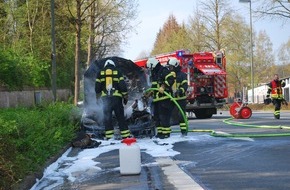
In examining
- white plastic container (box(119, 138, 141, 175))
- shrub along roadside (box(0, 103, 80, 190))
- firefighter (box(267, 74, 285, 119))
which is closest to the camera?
shrub along roadside (box(0, 103, 80, 190))

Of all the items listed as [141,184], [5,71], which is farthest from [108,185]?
[5,71]

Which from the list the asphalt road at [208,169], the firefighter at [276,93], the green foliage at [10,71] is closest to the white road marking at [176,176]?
the asphalt road at [208,169]

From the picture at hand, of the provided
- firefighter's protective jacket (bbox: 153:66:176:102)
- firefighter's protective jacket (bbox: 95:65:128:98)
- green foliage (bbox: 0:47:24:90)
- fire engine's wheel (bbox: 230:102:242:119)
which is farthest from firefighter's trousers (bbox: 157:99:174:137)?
green foliage (bbox: 0:47:24:90)

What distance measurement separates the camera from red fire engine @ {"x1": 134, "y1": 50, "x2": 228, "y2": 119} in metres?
19.0

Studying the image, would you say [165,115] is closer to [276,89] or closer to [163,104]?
A: [163,104]

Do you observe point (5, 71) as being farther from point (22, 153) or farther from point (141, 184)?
point (141, 184)

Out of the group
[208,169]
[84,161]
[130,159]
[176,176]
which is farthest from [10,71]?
[176,176]

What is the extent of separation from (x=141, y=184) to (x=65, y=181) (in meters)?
1.21

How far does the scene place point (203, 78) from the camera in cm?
1933

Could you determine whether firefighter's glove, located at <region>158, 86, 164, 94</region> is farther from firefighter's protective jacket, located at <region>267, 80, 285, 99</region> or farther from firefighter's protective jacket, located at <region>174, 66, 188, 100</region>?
firefighter's protective jacket, located at <region>267, 80, 285, 99</region>

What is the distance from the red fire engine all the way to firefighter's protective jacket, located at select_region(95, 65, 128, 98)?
28.6ft

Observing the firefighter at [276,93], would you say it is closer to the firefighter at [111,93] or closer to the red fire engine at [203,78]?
the red fire engine at [203,78]

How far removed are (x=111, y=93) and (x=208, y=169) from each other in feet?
13.3

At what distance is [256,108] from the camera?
113 ft
